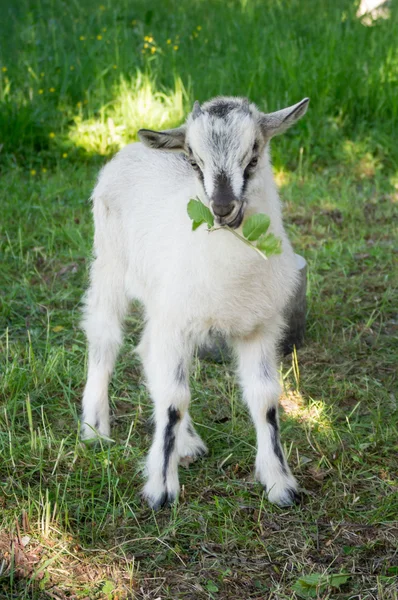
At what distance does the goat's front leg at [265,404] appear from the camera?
12.3ft

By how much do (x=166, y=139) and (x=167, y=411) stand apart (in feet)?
3.76

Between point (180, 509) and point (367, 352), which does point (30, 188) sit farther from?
point (180, 509)

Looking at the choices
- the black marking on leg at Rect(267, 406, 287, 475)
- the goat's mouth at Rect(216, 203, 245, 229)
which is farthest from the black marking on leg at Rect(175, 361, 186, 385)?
the goat's mouth at Rect(216, 203, 245, 229)

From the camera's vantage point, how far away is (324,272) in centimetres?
585

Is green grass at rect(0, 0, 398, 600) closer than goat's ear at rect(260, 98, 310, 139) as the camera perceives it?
Yes

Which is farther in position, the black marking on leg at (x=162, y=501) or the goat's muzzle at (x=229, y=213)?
the black marking on leg at (x=162, y=501)

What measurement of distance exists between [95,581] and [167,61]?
6.23 metres

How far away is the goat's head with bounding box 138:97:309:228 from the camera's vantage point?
Result: 10.4ft

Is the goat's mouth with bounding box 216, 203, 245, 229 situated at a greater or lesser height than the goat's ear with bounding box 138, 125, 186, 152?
lesser

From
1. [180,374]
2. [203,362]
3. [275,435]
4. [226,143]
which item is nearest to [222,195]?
[226,143]

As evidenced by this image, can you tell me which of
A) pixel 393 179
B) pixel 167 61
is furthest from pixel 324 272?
pixel 167 61

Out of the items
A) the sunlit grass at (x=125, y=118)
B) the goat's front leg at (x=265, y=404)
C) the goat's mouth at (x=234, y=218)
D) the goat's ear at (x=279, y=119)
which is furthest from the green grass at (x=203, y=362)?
the goat's ear at (x=279, y=119)

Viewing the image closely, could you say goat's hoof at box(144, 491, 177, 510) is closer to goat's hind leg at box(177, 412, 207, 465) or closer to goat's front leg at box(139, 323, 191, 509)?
goat's front leg at box(139, 323, 191, 509)

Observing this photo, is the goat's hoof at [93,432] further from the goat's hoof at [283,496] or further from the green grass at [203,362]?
the goat's hoof at [283,496]
